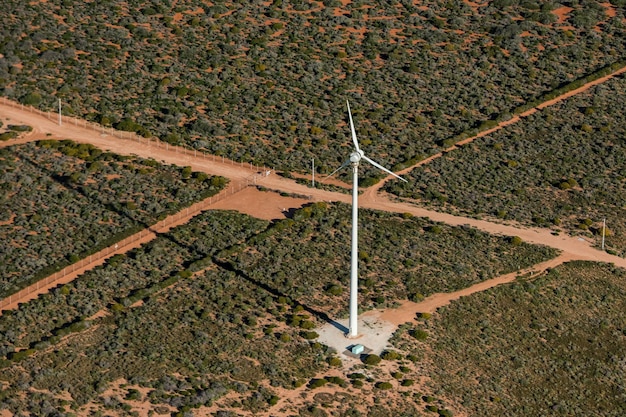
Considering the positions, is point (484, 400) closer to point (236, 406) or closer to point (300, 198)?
point (236, 406)

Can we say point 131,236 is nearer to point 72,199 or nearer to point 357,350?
point 72,199

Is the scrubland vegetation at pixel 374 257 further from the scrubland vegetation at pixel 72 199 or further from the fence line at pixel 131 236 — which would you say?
the scrubland vegetation at pixel 72 199

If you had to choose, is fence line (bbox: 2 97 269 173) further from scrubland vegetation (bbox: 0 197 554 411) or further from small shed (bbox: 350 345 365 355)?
small shed (bbox: 350 345 365 355)

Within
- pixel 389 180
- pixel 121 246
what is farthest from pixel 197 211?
pixel 389 180

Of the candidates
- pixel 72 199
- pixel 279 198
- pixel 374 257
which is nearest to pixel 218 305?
pixel 374 257

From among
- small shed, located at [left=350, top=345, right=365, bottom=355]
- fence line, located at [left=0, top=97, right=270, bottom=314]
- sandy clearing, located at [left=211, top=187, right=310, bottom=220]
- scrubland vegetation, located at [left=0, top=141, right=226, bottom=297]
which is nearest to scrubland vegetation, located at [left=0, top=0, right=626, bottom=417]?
scrubland vegetation, located at [left=0, top=141, right=226, bottom=297]

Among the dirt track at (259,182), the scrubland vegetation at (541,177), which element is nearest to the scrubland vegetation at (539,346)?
the dirt track at (259,182)
